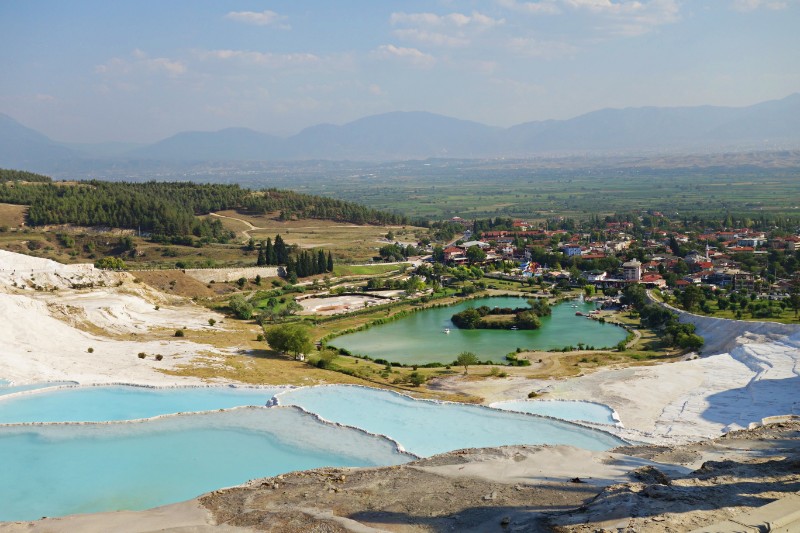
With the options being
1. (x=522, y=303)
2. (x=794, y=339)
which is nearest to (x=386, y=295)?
(x=522, y=303)

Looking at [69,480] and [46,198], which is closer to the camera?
[69,480]

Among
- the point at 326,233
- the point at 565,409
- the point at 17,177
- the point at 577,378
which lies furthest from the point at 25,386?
the point at 17,177

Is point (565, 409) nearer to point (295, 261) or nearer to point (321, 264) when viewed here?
point (321, 264)

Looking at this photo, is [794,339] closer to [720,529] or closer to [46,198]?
[720,529]

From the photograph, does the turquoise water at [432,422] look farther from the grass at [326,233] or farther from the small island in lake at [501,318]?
the grass at [326,233]

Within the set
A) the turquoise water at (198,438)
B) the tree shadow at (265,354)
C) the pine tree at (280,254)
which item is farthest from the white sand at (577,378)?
the pine tree at (280,254)
